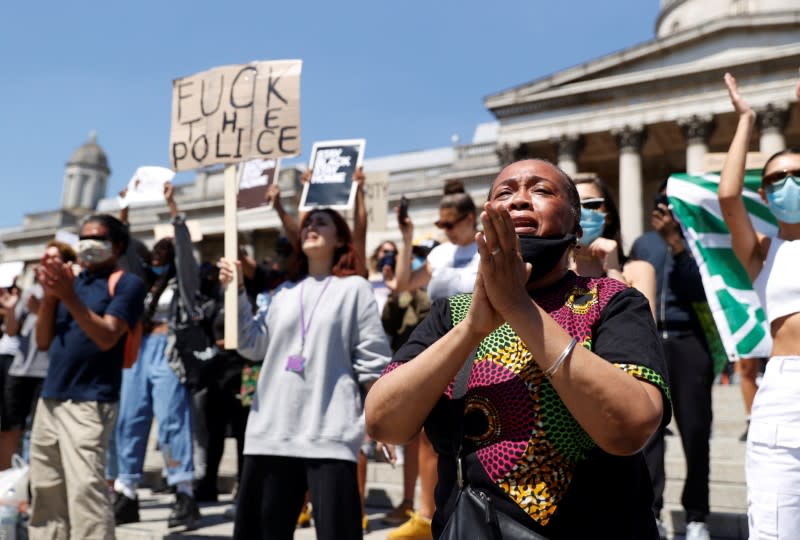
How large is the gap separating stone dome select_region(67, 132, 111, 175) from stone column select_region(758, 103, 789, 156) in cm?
5262

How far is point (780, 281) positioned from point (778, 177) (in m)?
0.49

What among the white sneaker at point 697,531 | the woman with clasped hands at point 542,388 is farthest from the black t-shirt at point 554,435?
the white sneaker at point 697,531

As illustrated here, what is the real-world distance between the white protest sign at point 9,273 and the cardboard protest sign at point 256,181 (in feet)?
8.20

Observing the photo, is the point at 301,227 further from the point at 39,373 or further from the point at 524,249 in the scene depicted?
the point at 39,373

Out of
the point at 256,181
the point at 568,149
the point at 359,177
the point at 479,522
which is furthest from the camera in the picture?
the point at 568,149

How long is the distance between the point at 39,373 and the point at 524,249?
5481 millimetres

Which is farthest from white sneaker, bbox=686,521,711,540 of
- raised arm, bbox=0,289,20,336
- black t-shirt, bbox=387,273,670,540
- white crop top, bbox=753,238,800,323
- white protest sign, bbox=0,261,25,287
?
white protest sign, bbox=0,261,25,287

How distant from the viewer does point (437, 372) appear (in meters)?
1.63

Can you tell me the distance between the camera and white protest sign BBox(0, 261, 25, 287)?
725 centimetres

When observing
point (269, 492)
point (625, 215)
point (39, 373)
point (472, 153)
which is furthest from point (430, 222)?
point (269, 492)

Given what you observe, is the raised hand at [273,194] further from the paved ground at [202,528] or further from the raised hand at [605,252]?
the raised hand at [605,252]

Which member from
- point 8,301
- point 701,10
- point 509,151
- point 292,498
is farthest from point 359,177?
point 701,10

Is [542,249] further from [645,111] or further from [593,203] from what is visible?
[645,111]

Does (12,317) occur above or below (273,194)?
below
